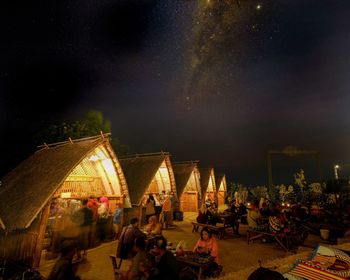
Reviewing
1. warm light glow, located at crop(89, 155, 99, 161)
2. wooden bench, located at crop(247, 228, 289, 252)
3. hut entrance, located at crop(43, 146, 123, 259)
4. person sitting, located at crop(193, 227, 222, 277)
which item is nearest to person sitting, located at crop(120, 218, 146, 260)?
person sitting, located at crop(193, 227, 222, 277)

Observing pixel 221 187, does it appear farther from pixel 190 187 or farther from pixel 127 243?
pixel 127 243

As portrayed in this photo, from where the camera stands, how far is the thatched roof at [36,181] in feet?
25.2

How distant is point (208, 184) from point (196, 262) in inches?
728

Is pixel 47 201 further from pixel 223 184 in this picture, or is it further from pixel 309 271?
pixel 223 184

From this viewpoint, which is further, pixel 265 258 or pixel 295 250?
pixel 295 250

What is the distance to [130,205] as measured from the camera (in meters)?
12.2

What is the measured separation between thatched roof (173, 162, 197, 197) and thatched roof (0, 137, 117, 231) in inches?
359

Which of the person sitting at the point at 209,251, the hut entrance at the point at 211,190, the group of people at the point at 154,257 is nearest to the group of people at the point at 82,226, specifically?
the group of people at the point at 154,257

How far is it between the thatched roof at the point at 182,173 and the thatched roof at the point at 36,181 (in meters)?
9.12

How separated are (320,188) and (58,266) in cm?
2484

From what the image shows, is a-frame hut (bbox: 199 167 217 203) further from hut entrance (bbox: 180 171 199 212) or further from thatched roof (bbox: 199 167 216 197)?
hut entrance (bbox: 180 171 199 212)

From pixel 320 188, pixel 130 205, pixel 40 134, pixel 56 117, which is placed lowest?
pixel 130 205

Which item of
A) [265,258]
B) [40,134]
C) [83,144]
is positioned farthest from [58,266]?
[40,134]

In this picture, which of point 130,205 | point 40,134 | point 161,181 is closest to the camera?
point 130,205
